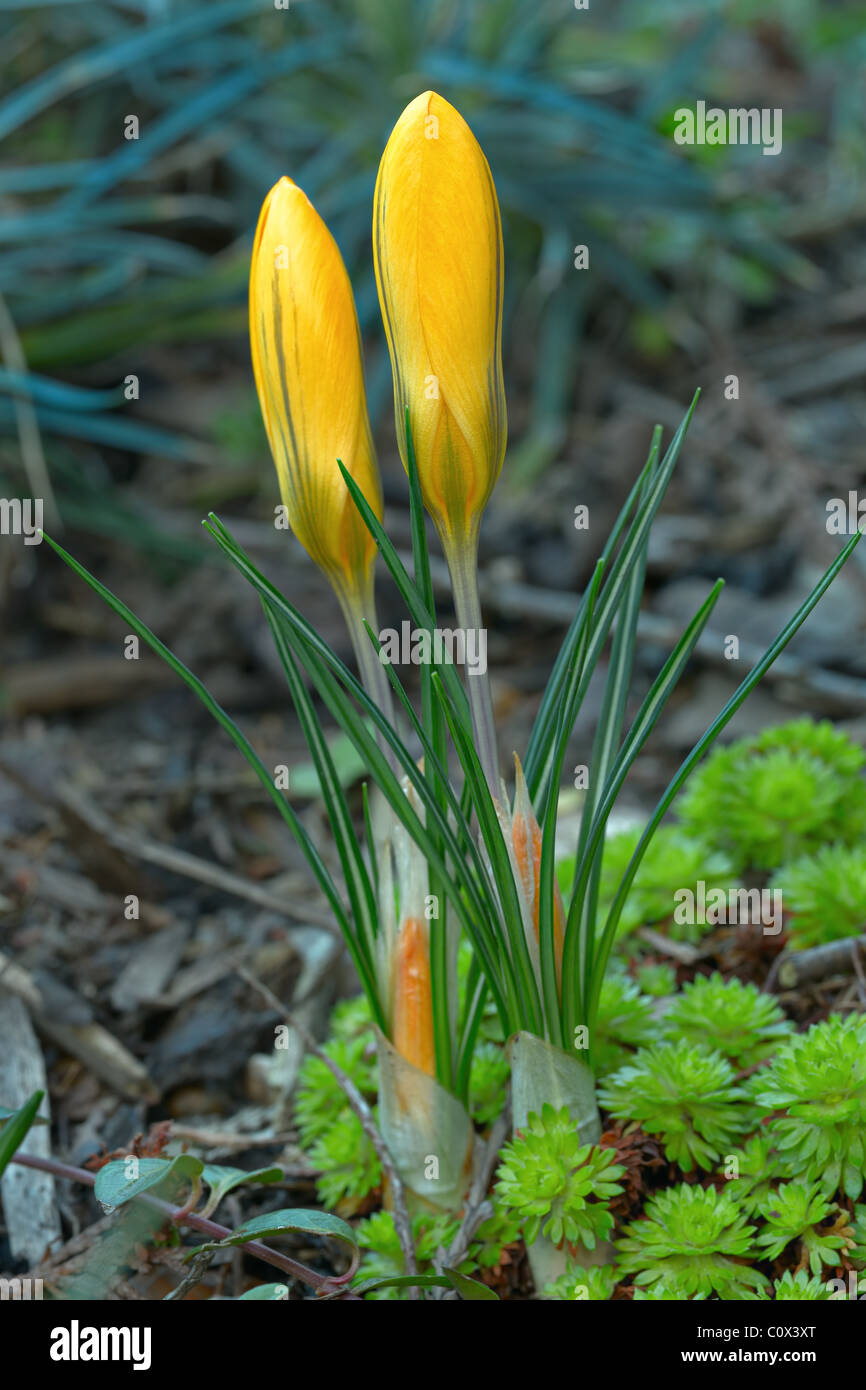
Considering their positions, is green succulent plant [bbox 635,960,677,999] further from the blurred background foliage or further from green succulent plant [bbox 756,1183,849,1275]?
the blurred background foliage

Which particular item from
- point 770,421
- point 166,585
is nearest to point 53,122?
point 166,585

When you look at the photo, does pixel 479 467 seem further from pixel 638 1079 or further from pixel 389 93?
pixel 389 93

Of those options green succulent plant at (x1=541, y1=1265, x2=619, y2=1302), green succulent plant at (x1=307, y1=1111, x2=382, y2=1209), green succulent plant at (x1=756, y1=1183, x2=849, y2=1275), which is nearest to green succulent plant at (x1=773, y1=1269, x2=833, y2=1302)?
green succulent plant at (x1=756, y1=1183, x2=849, y2=1275)

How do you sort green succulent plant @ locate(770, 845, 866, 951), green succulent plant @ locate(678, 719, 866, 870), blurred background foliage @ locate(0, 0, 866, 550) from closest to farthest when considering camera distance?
green succulent plant @ locate(770, 845, 866, 951) < green succulent plant @ locate(678, 719, 866, 870) < blurred background foliage @ locate(0, 0, 866, 550)

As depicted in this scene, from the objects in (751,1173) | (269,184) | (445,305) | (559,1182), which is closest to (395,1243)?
(559,1182)

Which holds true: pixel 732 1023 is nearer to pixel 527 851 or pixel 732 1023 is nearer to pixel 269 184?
pixel 527 851

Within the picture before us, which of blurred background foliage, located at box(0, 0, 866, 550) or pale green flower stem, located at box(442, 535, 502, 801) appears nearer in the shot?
pale green flower stem, located at box(442, 535, 502, 801)

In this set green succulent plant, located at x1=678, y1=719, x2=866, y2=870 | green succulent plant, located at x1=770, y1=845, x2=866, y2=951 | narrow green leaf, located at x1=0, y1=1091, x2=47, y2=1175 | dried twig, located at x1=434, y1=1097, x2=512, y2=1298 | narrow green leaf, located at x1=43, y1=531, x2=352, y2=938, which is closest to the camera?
narrow green leaf, located at x1=0, y1=1091, x2=47, y2=1175

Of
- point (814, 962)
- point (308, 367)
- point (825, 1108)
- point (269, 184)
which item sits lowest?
point (825, 1108)
